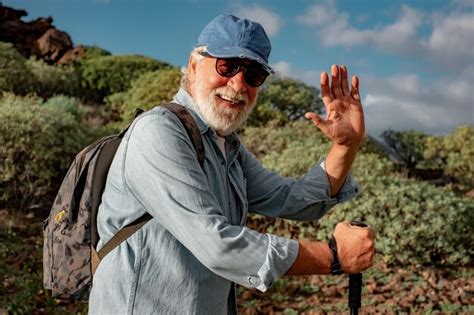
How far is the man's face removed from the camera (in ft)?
8.95

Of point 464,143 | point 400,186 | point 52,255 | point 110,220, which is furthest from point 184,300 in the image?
point 464,143

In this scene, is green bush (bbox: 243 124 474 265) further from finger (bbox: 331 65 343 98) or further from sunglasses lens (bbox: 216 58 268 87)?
sunglasses lens (bbox: 216 58 268 87)

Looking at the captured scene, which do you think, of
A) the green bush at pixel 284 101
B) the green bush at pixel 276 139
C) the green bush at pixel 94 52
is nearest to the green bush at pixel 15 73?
the green bush at pixel 284 101

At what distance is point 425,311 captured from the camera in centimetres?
704

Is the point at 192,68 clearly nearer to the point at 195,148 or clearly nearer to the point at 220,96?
the point at 220,96

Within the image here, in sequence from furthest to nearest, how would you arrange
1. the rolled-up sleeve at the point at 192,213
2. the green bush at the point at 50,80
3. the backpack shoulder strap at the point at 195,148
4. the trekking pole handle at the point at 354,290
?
1. the green bush at the point at 50,80
2. the trekking pole handle at the point at 354,290
3. the backpack shoulder strap at the point at 195,148
4. the rolled-up sleeve at the point at 192,213

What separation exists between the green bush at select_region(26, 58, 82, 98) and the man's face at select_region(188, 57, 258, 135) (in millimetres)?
18658

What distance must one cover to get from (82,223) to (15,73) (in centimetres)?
1801

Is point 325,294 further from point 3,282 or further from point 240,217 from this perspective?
point 240,217

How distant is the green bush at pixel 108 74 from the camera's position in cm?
2534

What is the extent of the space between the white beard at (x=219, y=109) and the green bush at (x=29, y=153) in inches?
317

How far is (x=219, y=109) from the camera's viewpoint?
2740 millimetres

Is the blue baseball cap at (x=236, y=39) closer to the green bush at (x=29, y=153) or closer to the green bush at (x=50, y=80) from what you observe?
the green bush at (x=29, y=153)

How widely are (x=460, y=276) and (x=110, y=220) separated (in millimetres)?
6382
